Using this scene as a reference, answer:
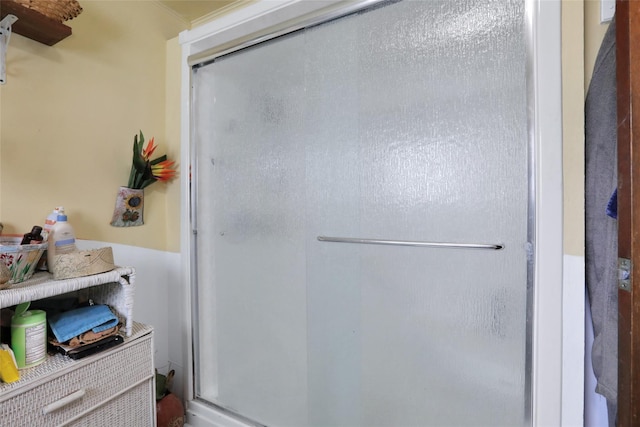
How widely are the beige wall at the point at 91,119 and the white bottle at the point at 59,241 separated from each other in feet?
0.60

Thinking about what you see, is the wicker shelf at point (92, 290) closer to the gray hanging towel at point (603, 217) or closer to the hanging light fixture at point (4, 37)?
the hanging light fixture at point (4, 37)

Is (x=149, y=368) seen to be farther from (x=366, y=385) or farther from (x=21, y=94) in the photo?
(x=21, y=94)

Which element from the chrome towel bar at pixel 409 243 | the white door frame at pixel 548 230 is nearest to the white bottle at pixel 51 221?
the chrome towel bar at pixel 409 243

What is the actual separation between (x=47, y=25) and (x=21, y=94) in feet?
0.84

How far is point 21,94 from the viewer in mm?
1013

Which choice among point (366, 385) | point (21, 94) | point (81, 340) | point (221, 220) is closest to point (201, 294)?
point (221, 220)

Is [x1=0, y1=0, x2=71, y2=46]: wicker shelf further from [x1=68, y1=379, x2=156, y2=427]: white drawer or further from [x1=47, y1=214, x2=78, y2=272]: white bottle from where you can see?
[x1=68, y1=379, x2=156, y2=427]: white drawer

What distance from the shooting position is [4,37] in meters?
0.92

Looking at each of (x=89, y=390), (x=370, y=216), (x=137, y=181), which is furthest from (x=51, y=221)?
(x=370, y=216)

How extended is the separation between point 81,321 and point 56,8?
1.03 m

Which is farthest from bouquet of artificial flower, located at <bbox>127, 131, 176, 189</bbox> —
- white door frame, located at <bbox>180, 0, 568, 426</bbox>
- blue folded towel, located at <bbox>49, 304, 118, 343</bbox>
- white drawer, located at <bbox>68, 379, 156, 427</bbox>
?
white door frame, located at <bbox>180, 0, 568, 426</bbox>

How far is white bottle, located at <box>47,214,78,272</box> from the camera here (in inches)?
37.1

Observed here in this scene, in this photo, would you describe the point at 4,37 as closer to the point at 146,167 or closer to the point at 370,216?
the point at 146,167

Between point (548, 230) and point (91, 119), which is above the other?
point (91, 119)
